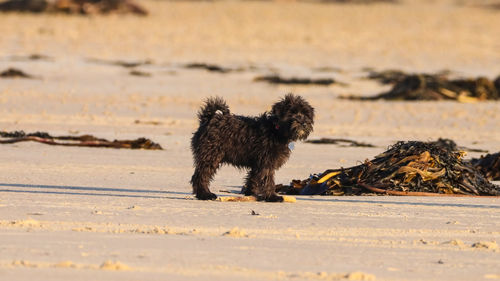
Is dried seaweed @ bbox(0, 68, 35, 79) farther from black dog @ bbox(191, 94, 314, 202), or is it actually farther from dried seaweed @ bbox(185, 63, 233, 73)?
black dog @ bbox(191, 94, 314, 202)

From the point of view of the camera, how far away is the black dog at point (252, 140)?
1002 centimetres

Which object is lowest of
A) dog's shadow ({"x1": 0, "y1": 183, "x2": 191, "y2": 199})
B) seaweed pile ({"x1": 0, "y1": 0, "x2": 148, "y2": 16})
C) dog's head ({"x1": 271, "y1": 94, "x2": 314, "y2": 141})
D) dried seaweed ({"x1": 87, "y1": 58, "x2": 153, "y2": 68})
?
dog's shadow ({"x1": 0, "y1": 183, "x2": 191, "y2": 199})

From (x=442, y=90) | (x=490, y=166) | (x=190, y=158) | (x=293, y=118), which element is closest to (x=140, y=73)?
(x=442, y=90)

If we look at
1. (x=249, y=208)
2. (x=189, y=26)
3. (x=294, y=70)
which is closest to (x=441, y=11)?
(x=189, y=26)

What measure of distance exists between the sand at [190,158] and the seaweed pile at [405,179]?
383 mm

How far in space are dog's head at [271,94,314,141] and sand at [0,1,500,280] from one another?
0.69 metres

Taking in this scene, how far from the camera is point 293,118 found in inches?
392

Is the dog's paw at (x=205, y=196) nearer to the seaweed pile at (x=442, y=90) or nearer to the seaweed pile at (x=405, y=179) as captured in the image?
the seaweed pile at (x=405, y=179)

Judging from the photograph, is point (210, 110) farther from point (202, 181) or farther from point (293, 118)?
point (293, 118)

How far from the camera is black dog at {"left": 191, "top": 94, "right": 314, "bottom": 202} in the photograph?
10.0 m

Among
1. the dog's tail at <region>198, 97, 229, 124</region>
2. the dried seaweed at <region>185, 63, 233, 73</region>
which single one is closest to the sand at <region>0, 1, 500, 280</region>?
the dried seaweed at <region>185, 63, 233, 73</region>

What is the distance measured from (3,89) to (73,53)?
7831 millimetres

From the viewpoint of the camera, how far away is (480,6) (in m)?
57.2

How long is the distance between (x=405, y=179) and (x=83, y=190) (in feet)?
11.1
